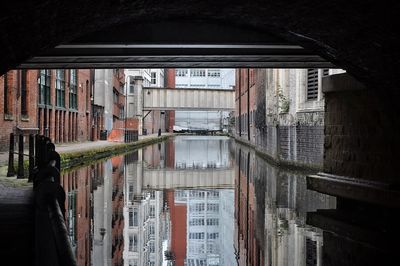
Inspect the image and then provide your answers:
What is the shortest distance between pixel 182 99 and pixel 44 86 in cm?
2573

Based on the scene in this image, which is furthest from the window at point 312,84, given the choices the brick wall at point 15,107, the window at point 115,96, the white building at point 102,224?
the window at point 115,96

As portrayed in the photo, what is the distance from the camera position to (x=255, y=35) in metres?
9.78

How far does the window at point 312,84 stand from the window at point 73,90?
1880cm

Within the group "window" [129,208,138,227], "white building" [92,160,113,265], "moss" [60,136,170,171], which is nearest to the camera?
"white building" [92,160,113,265]

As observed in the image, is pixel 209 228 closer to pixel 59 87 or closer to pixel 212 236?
pixel 212 236

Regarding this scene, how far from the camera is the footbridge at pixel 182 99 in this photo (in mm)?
53844

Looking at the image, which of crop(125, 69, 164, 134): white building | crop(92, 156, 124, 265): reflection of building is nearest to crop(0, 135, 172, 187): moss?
crop(92, 156, 124, 265): reflection of building

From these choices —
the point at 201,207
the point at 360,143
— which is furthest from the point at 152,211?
the point at 360,143

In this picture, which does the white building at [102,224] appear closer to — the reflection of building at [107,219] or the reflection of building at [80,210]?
the reflection of building at [107,219]

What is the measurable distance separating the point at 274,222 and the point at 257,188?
534 centimetres

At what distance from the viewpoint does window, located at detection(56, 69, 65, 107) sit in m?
32.1

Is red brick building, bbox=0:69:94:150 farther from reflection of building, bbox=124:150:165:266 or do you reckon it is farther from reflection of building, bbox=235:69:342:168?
reflection of building, bbox=235:69:342:168

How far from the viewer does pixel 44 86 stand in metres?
28.9

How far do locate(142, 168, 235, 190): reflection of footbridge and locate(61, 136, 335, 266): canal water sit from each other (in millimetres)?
37
